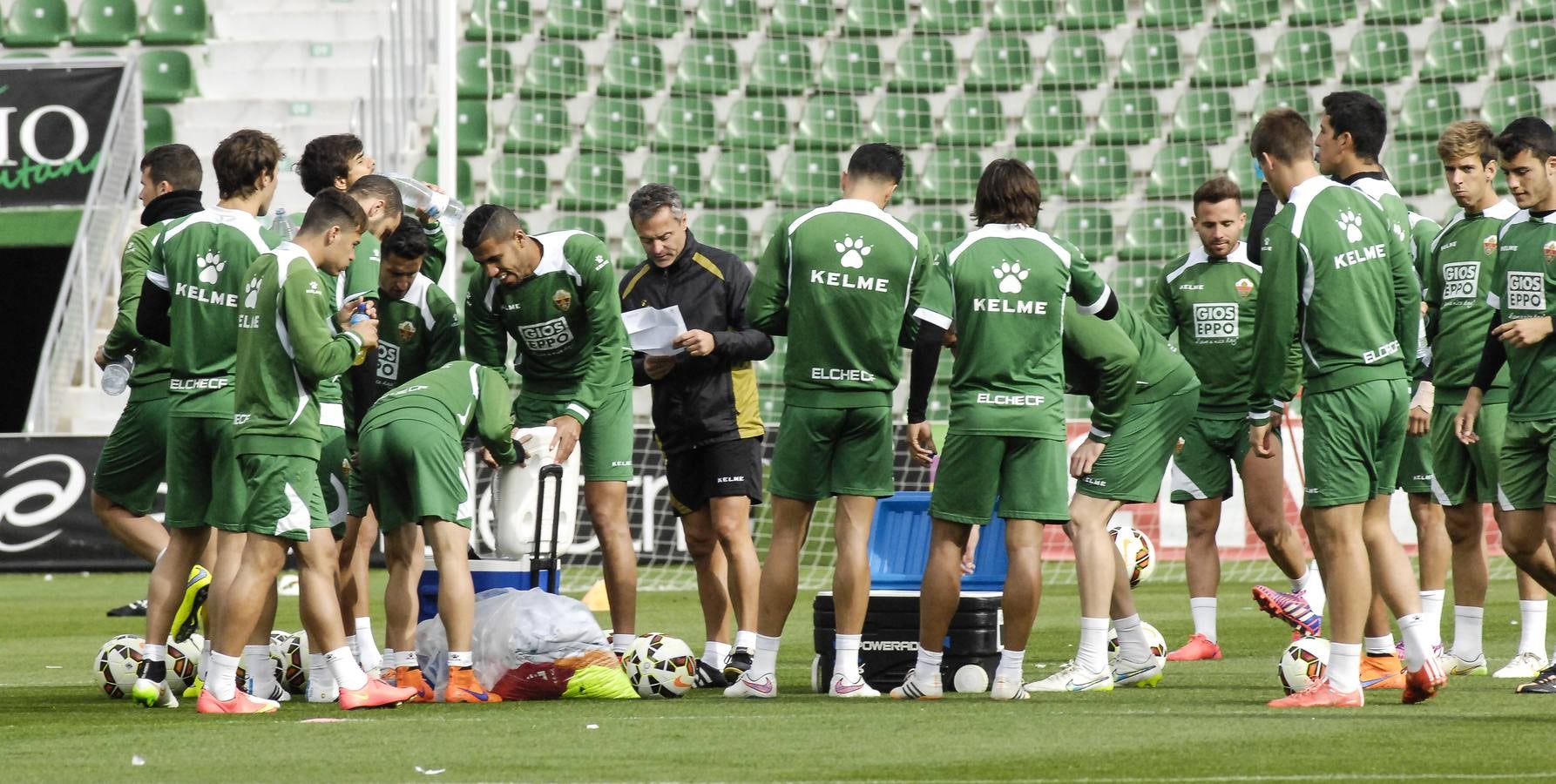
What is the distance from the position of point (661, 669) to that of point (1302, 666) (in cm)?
233

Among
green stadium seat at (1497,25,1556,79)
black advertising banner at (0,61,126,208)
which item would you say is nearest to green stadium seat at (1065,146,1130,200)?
green stadium seat at (1497,25,1556,79)

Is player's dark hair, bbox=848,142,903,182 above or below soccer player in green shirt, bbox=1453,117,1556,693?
above

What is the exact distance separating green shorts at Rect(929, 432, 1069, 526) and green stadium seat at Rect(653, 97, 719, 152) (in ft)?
39.6

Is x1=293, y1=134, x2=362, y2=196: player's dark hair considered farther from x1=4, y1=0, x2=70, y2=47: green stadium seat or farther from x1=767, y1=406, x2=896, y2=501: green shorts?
x1=4, y1=0, x2=70, y2=47: green stadium seat

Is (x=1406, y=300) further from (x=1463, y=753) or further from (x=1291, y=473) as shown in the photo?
(x=1291, y=473)

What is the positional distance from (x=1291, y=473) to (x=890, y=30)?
679 centimetres

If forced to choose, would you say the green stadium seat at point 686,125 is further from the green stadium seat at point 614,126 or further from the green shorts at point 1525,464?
the green shorts at point 1525,464

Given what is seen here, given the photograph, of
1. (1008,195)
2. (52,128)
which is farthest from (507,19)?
(1008,195)

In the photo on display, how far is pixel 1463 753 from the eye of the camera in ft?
17.0

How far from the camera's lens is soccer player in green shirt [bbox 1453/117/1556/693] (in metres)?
6.69

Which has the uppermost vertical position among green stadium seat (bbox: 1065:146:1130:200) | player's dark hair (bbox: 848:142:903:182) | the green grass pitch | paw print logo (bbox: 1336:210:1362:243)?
green stadium seat (bbox: 1065:146:1130:200)

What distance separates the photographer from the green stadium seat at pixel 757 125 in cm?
1853

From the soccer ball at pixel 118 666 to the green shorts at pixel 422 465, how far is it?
127 cm

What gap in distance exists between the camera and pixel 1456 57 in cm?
1847
